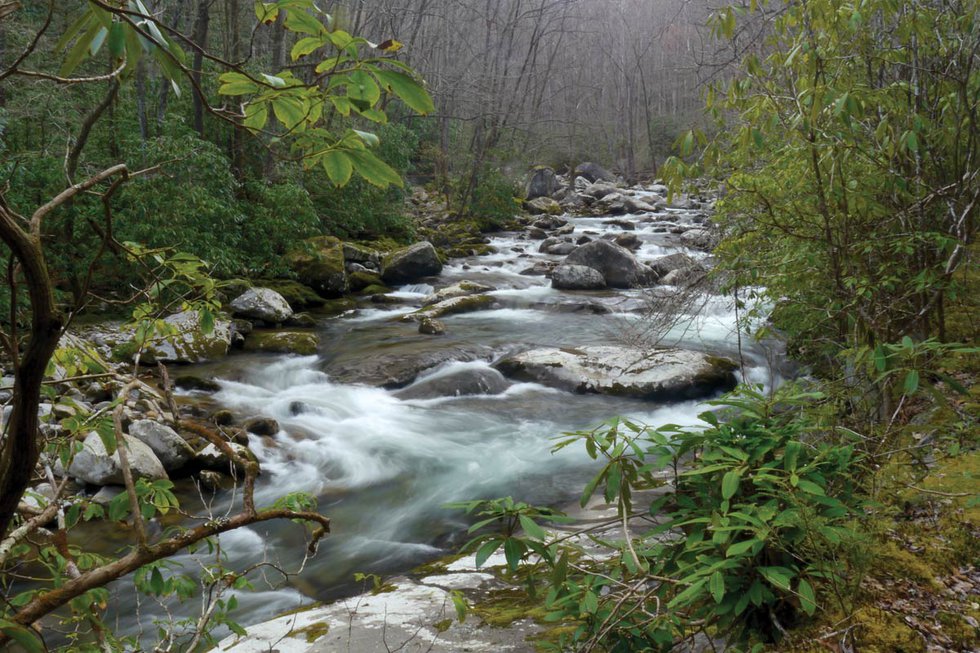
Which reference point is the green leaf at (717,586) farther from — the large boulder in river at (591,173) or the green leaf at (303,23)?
the large boulder in river at (591,173)

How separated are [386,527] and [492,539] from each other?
3.86 meters

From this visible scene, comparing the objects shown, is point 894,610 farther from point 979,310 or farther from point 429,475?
point 429,475

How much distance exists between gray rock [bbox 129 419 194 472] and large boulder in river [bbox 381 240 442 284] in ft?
30.1

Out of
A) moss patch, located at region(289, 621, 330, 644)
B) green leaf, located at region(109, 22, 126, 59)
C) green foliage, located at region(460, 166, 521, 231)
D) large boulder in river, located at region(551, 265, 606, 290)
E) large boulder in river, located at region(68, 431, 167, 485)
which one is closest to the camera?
green leaf, located at region(109, 22, 126, 59)

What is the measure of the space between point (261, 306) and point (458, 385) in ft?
14.6

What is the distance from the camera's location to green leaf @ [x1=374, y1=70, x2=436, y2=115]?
0.97 m

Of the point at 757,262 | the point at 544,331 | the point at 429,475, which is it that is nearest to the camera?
the point at 757,262

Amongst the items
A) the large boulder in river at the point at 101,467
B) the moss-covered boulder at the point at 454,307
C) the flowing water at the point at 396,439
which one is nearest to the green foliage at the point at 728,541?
the flowing water at the point at 396,439

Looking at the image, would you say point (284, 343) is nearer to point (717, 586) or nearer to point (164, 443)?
point (164, 443)

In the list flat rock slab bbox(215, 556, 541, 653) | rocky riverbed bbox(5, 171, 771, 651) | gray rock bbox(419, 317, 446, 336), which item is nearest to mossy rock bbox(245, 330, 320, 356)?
rocky riverbed bbox(5, 171, 771, 651)

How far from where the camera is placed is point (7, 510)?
0.96 metres

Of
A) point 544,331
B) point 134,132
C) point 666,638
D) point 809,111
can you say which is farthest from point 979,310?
point 134,132

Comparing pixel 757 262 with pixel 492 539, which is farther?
pixel 757 262

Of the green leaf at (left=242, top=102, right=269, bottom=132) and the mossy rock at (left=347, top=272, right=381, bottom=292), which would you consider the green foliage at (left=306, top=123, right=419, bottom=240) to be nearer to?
the mossy rock at (left=347, top=272, right=381, bottom=292)
